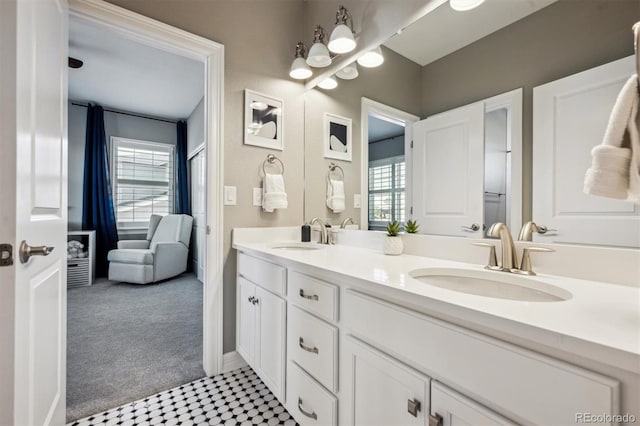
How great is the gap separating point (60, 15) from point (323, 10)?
4.73 ft

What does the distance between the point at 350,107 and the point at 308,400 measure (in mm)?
1574

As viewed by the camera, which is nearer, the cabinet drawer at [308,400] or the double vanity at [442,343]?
the double vanity at [442,343]

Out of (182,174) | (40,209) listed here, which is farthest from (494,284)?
(182,174)

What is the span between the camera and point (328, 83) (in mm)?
1979

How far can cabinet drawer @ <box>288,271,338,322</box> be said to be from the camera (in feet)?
3.41

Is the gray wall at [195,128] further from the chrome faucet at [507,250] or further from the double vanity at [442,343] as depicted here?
the chrome faucet at [507,250]

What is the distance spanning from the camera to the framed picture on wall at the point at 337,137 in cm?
185

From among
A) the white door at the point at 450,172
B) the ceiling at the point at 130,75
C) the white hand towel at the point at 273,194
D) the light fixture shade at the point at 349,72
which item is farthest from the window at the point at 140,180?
the white door at the point at 450,172

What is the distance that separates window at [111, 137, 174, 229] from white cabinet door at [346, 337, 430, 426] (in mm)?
4847

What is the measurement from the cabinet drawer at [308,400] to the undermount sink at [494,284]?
0.55 meters

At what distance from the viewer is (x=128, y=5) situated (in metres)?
1.56

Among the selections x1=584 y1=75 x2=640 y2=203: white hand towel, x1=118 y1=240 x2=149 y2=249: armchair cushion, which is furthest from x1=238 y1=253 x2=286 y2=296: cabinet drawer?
x1=118 y1=240 x2=149 y2=249: armchair cushion

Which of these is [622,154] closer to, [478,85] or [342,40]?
[478,85]

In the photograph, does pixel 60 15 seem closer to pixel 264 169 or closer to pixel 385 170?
pixel 264 169
